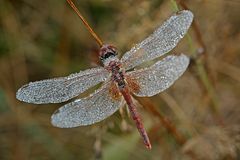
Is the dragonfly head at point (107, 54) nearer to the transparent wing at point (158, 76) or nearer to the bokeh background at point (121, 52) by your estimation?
the transparent wing at point (158, 76)

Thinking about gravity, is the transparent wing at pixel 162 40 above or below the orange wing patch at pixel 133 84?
above

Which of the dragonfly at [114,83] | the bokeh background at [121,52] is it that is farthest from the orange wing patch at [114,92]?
the bokeh background at [121,52]

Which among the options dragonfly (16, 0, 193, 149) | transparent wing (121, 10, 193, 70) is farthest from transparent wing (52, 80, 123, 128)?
transparent wing (121, 10, 193, 70)

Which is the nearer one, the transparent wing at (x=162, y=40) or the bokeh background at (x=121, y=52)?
the transparent wing at (x=162, y=40)

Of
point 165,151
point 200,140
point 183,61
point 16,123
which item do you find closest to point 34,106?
point 16,123

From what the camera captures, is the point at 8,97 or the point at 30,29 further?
the point at 30,29

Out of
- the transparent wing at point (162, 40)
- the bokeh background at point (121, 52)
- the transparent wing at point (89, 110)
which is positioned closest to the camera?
the transparent wing at point (162, 40)

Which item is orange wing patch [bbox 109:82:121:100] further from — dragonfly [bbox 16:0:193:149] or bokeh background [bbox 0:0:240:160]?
bokeh background [bbox 0:0:240:160]

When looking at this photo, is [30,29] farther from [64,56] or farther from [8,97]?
[8,97]
